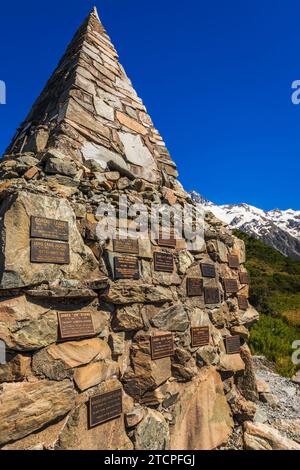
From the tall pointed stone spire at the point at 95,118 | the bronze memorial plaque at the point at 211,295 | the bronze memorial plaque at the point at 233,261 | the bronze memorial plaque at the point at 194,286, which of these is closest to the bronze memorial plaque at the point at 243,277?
the bronze memorial plaque at the point at 233,261

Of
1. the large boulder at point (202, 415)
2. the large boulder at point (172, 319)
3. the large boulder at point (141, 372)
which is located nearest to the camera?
the large boulder at point (141, 372)

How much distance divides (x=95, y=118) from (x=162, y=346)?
13.6ft

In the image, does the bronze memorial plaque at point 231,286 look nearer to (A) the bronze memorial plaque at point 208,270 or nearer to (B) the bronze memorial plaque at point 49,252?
(A) the bronze memorial plaque at point 208,270

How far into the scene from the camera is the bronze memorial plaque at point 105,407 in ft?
11.0

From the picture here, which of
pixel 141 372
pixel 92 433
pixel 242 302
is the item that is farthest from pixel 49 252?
pixel 242 302

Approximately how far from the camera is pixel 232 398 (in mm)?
5203

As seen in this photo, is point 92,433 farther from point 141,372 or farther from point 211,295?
point 211,295

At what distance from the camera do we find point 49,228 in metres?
3.56

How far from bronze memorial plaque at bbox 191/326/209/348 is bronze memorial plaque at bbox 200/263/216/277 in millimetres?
875

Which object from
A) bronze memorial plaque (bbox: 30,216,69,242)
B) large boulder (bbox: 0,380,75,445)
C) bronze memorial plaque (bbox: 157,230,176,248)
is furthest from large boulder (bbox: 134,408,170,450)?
bronze memorial plaque (bbox: 30,216,69,242)

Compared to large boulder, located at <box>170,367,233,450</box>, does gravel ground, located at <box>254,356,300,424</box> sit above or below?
below

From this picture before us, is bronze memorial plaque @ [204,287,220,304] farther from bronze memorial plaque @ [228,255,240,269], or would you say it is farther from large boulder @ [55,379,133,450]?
large boulder @ [55,379,133,450]

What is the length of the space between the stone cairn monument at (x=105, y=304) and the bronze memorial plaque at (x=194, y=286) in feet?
0.10

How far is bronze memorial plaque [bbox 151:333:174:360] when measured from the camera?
407cm
